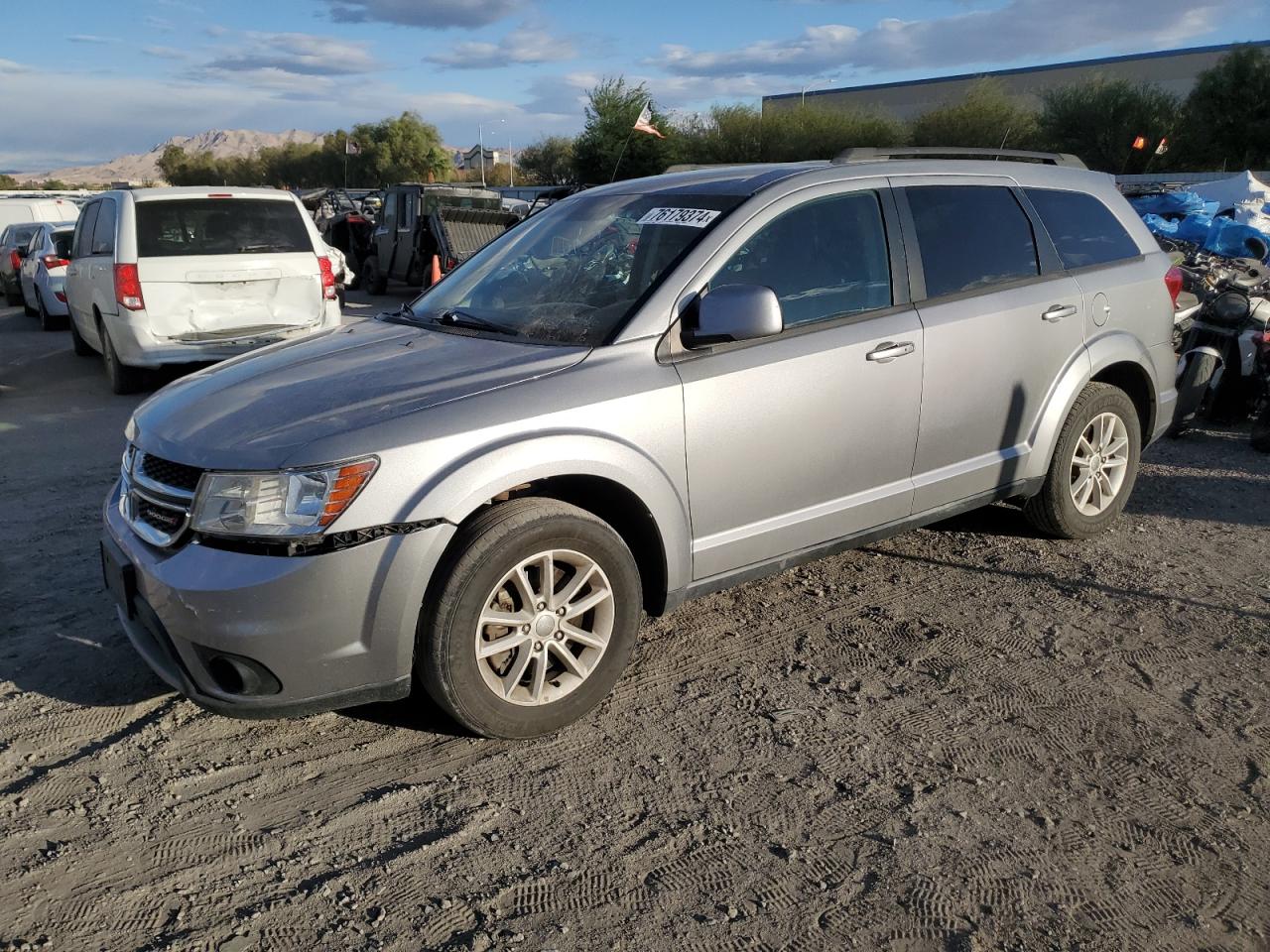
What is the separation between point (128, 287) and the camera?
28.6ft

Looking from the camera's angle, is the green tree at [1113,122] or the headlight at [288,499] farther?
the green tree at [1113,122]

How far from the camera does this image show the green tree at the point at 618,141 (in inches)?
1715

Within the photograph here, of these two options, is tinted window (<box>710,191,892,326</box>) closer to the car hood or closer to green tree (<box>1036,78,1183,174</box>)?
the car hood

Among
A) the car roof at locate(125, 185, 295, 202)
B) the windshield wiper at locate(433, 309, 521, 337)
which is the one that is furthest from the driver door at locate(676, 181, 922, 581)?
the car roof at locate(125, 185, 295, 202)

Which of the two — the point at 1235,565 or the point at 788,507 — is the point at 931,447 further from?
the point at 1235,565

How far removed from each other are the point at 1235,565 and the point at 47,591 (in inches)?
219

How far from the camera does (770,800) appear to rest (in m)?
3.09

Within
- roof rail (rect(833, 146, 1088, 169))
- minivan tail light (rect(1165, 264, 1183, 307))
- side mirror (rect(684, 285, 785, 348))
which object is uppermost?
roof rail (rect(833, 146, 1088, 169))

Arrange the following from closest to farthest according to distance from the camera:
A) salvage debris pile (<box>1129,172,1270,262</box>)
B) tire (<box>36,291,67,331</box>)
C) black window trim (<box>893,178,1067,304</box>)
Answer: black window trim (<box>893,178,1067,304</box>)
salvage debris pile (<box>1129,172,1270,262</box>)
tire (<box>36,291,67,331</box>)

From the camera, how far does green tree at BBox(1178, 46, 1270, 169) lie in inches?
1601

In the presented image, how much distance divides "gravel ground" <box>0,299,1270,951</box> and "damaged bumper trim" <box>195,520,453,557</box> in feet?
2.53

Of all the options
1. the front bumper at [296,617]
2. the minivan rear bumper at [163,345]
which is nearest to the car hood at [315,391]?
the front bumper at [296,617]

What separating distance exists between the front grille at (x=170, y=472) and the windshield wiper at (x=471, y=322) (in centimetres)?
126

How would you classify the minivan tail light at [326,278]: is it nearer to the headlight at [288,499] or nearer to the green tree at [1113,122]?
the headlight at [288,499]
